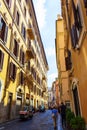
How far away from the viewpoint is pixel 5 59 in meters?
16.5

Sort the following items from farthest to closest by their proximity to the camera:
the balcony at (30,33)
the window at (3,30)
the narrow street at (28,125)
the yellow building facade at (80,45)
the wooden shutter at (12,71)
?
the balcony at (30,33), the wooden shutter at (12,71), the window at (3,30), the narrow street at (28,125), the yellow building facade at (80,45)

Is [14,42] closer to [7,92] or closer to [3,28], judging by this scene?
[3,28]

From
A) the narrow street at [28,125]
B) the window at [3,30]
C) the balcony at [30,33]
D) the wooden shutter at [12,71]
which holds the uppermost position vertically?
the balcony at [30,33]

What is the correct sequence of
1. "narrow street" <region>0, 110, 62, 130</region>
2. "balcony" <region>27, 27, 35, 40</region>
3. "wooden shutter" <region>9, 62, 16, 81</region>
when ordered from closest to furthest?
"narrow street" <region>0, 110, 62, 130</region> → "wooden shutter" <region>9, 62, 16, 81</region> → "balcony" <region>27, 27, 35, 40</region>

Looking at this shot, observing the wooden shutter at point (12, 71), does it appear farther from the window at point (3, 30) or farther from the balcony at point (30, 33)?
the balcony at point (30, 33)

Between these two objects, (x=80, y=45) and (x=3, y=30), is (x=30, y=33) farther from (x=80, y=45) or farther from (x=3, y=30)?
(x=80, y=45)

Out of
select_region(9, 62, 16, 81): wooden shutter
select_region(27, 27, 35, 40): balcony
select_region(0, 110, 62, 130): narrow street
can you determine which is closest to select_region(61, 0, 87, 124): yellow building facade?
select_region(0, 110, 62, 130): narrow street

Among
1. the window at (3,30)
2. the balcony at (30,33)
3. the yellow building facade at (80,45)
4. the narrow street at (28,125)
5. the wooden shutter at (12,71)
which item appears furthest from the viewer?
the balcony at (30,33)

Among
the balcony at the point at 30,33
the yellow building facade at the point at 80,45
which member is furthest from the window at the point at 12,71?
the balcony at the point at 30,33

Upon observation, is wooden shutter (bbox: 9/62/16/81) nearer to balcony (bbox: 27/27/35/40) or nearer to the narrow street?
the narrow street

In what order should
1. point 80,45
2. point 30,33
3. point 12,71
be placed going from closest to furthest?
point 80,45 < point 12,71 < point 30,33

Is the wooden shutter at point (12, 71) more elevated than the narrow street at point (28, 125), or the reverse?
the wooden shutter at point (12, 71)

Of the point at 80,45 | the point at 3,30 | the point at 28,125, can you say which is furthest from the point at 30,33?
the point at 80,45

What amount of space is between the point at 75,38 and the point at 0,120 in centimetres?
1066
